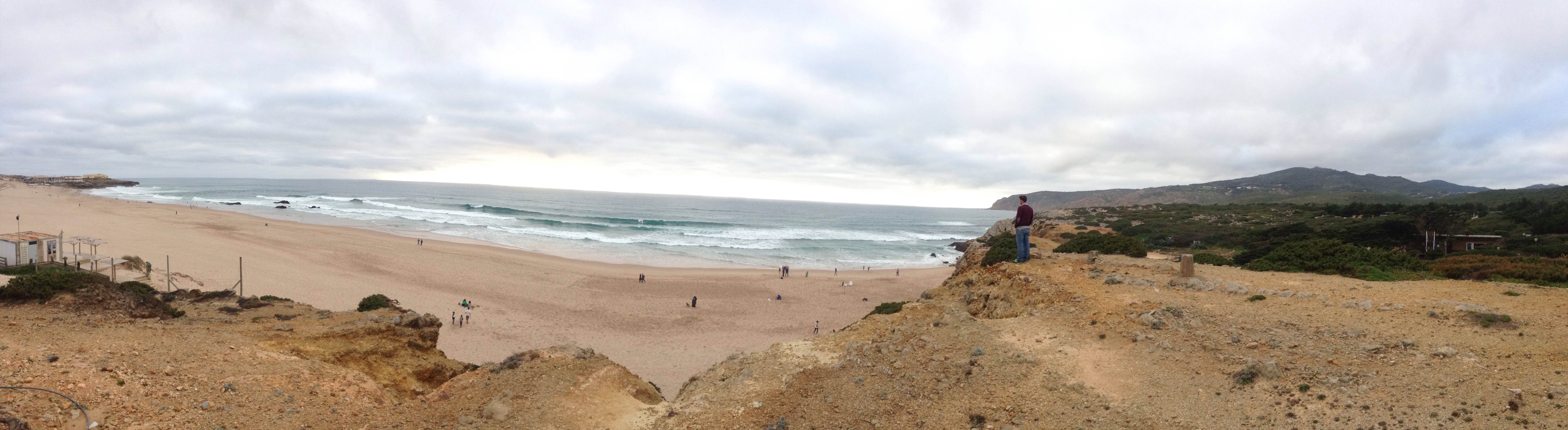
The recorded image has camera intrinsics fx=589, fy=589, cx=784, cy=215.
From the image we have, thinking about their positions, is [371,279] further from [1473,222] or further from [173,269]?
[1473,222]

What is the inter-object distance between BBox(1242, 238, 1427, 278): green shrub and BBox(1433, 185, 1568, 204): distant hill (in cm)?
3599

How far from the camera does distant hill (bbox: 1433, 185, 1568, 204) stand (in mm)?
39469

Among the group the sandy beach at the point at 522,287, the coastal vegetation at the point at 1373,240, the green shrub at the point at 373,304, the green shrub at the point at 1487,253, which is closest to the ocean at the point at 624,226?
the sandy beach at the point at 522,287

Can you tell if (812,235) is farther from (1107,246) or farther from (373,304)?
(373,304)

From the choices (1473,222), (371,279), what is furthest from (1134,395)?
(371,279)

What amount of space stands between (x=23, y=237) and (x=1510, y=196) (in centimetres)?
8804

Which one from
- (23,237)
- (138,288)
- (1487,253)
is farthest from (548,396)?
(1487,253)

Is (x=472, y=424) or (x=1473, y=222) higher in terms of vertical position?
(x=1473, y=222)

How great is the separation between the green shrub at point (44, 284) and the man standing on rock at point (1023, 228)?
14.9 m

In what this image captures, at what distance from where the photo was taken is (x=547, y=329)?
19.9 metres

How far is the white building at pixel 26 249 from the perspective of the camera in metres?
16.0

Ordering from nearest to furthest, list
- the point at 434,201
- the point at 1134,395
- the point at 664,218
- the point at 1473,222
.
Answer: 1. the point at 1134,395
2. the point at 1473,222
3. the point at 664,218
4. the point at 434,201

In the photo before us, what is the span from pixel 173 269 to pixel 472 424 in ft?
92.3

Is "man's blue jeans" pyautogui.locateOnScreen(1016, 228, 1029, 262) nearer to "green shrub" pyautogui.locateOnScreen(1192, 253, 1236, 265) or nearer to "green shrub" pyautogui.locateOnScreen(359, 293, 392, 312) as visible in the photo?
"green shrub" pyautogui.locateOnScreen(1192, 253, 1236, 265)
